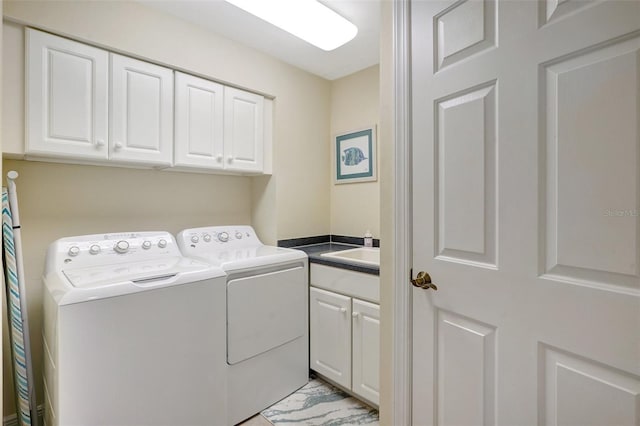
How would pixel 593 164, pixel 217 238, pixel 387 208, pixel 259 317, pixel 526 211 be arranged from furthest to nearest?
pixel 217 238 → pixel 259 317 → pixel 387 208 → pixel 526 211 → pixel 593 164

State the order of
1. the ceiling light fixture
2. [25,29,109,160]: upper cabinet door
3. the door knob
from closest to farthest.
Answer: the door knob < [25,29,109,160]: upper cabinet door < the ceiling light fixture

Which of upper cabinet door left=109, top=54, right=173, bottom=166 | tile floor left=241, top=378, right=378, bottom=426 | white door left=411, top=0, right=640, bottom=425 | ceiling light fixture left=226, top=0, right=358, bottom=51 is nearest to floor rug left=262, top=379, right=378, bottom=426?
tile floor left=241, top=378, right=378, bottom=426

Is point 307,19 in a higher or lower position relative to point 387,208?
higher

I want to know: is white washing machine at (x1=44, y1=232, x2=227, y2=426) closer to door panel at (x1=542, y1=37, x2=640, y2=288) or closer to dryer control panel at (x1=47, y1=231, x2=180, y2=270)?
dryer control panel at (x1=47, y1=231, x2=180, y2=270)

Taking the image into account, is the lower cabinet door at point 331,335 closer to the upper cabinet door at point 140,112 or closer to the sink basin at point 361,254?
the sink basin at point 361,254

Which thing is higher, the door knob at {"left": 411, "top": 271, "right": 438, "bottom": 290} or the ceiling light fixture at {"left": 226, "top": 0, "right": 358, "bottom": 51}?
the ceiling light fixture at {"left": 226, "top": 0, "right": 358, "bottom": 51}

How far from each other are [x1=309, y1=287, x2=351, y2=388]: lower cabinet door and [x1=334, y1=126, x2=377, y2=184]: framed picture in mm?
1051

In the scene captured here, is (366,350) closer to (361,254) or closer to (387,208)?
A: (361,254)

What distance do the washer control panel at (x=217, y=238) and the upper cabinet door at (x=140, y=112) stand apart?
0.50 m

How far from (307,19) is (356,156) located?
114cm

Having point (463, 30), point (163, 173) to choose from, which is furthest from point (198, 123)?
point (463, 30)

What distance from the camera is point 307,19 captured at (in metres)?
1.86

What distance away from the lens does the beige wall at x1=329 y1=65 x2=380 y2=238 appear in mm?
2588

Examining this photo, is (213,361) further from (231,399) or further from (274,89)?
(274,89)
